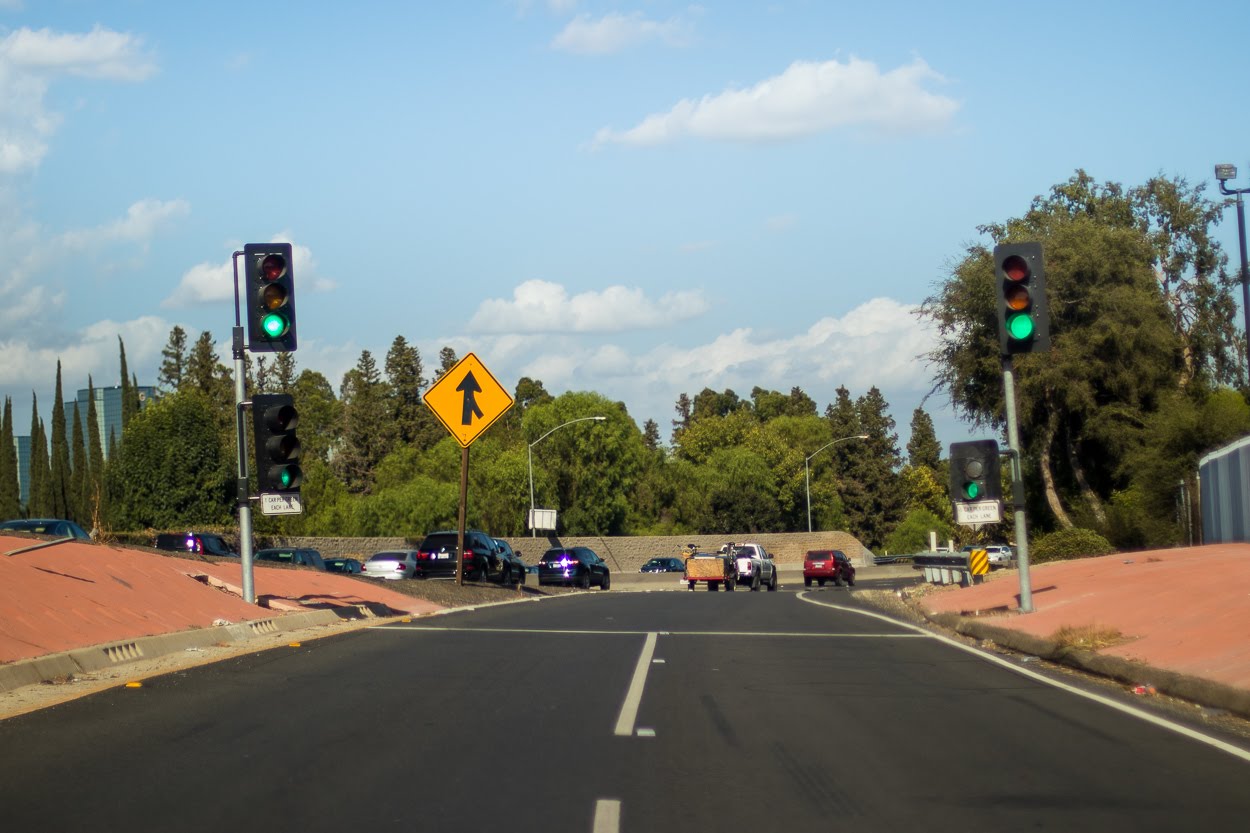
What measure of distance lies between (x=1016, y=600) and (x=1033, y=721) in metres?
11.5

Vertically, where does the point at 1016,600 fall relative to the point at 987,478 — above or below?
below

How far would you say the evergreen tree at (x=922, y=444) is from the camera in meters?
154

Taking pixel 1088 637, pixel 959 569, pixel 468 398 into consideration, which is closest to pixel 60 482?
pixel 468 398

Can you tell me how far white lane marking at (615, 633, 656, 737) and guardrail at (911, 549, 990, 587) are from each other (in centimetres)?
1830

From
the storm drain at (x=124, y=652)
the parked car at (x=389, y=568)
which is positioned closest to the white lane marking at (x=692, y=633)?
the storm drain at (x=124, y=652)

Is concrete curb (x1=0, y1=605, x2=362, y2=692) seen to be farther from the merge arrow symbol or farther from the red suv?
the red suv

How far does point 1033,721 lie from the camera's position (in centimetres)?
1005

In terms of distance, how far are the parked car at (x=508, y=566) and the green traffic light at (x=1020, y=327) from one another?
85.5ft

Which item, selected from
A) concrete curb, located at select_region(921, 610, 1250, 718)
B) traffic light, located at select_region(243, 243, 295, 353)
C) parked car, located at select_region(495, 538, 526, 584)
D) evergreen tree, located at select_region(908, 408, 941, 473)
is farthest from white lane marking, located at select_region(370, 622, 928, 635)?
evergreen tree, located at select_region(908, 408, 941, 473)

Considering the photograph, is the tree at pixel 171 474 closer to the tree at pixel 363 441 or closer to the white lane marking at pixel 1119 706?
the tree at pixel 363 441

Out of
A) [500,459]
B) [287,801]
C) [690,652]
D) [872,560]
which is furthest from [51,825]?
[872,560]

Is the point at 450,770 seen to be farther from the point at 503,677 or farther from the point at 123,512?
the point at 123,512

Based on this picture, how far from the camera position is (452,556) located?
3903cm

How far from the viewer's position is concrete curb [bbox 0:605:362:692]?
11.5m
